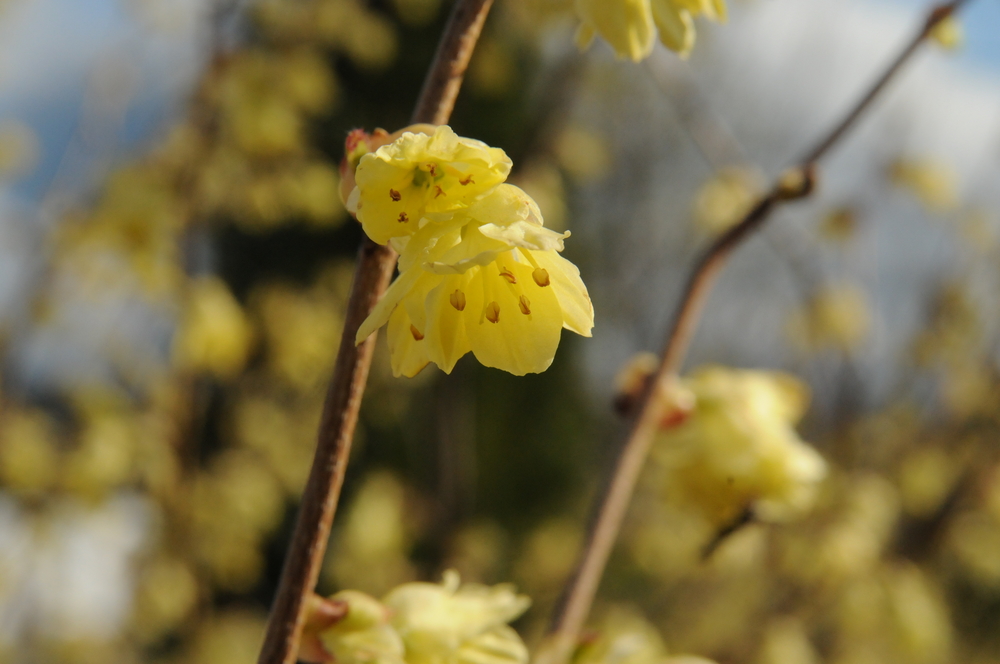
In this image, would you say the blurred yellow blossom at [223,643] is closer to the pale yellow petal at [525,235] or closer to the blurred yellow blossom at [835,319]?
the blurred yellow blossom at [835,319]

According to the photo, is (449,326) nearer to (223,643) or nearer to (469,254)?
(469,254)

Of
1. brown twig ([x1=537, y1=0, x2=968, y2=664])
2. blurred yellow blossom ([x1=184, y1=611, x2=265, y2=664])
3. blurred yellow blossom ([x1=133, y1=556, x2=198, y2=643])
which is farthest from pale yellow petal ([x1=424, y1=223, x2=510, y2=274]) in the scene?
blurred yellow blossom ([x1=133, y1=556, x2=198, y2=643])

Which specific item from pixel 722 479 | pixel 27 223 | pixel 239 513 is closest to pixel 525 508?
pixel 239 513

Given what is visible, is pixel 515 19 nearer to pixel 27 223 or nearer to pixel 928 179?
pixel 928 179

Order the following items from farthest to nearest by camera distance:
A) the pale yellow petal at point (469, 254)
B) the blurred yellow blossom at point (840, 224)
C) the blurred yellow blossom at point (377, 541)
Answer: the blurred yellow blossom at point (377, 541), the blurred yellow blossom at point (840, 224), the pale yellow petal at point (469, 254)

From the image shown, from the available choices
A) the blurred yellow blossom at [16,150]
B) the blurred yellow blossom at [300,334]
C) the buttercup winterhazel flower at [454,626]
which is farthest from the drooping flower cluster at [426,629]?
the blurred yellow blossom at [16,150]
